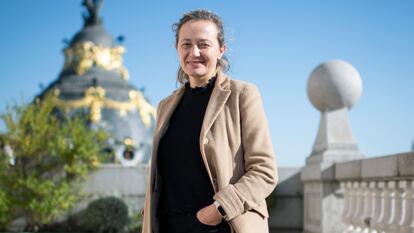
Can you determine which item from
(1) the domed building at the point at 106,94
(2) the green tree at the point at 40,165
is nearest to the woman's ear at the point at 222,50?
(2) the green tree at the point at 40,165

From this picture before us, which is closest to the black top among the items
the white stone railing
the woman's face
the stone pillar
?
the woman's face

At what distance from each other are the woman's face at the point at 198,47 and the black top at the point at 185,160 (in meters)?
0.10

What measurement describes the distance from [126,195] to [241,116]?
30.2 ft

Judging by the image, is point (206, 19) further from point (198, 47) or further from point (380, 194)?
point (380, 194)

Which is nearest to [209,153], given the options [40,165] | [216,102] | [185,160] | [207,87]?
[185,160]

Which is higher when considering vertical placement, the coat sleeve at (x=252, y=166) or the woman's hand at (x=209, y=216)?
the coat sleeve at (x=252, y=166)

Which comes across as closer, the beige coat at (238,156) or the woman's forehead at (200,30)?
the beige coat at (238,156)

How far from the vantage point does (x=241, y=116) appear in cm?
245

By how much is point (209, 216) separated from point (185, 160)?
0.92 feet

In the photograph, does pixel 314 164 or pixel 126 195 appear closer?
pixel 314 164

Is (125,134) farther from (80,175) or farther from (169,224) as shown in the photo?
(169,224)

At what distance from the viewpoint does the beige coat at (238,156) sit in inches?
91.0

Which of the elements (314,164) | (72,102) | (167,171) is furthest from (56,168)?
(72,102)

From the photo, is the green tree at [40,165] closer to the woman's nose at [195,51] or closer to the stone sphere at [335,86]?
the stone sphere at [335,86]
